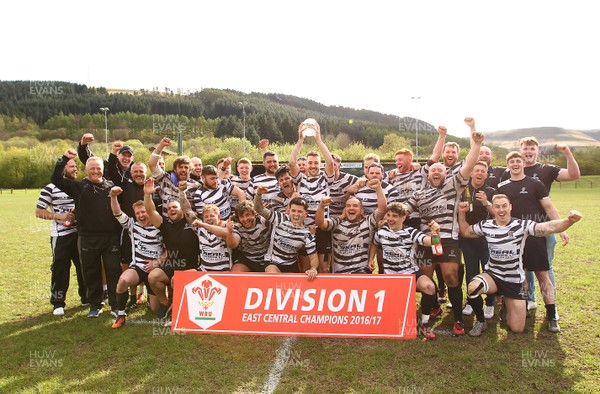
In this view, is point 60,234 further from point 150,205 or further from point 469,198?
point 469,198

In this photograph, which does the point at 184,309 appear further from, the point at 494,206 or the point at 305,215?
the point at 494,206

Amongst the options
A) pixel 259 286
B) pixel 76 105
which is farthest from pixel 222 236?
pixel 76 105

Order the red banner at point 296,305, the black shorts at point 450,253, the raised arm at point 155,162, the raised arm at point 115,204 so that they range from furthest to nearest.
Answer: the raised arm at point 155,162 → the raised arm at point 115,204 → the black shorts at point 450,253 → the red banner at point 296,305

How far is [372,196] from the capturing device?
6.66 meters

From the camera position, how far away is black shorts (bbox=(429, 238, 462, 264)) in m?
5.94

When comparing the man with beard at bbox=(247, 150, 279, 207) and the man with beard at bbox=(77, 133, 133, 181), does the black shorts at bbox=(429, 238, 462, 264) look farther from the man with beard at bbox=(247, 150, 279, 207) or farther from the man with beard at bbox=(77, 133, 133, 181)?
the man with beard at bbox=(77, 133, 133, 181)

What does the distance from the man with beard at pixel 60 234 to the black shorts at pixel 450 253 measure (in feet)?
18.2

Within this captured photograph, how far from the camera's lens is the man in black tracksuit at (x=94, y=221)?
655cm

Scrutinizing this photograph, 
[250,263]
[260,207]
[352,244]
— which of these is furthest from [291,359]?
[260,207]

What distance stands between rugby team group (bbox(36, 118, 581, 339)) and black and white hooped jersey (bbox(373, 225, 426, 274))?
1cm

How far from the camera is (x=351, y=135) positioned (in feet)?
273

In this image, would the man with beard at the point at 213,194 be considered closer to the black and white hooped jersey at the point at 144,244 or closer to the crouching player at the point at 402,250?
the black and white hooped jersey at the point at 144,244

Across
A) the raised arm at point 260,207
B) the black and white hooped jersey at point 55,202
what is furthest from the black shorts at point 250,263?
the black and white hooped jersey at point 55,202

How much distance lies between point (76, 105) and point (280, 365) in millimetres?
135050
